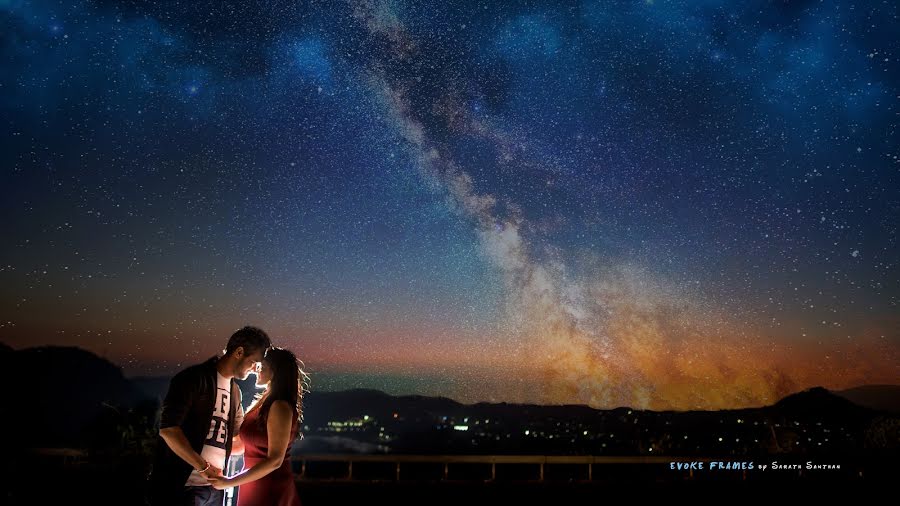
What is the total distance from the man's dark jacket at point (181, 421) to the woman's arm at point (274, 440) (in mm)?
325

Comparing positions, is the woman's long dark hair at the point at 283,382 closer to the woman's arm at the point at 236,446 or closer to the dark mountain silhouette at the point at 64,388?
the woman's arm at the point at 236,446

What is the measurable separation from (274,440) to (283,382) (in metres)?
0.26

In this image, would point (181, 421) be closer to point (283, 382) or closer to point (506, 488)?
point (283, 382)

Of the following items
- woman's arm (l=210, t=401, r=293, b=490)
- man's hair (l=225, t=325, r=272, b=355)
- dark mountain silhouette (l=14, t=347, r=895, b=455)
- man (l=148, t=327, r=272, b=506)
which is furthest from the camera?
dark mountain silhouette (l=14, t=347, r=895, b=455)

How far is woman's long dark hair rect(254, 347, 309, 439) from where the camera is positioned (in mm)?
2674

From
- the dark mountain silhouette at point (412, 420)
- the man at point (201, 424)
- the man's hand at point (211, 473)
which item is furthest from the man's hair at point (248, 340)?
the dark mountain silhouette at point (412, 420)

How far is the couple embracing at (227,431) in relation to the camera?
8.70 ft

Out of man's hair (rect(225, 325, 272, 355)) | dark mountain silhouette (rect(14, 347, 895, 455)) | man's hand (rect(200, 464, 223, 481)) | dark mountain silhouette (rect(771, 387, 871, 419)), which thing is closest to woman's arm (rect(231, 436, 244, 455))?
man's hand (rect(200, 464, 223, 481))

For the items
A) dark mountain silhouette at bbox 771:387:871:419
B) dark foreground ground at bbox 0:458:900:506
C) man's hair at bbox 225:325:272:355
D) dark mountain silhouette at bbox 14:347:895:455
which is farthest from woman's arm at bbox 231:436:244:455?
dark mountain silhouette at bbox 771:387:871:419

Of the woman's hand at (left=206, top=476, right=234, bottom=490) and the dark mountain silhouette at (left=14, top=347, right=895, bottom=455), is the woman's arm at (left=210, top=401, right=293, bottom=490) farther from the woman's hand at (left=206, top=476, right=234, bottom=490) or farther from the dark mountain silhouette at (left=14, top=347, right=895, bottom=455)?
the dark mountain silhouette at (left=14, top=347, right=895, bottom=455)

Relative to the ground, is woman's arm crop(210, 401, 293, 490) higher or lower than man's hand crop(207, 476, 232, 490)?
higher

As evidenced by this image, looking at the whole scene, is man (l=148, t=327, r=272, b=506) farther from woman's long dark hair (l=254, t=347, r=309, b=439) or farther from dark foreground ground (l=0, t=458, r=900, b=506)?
dark foreground ground (l=0, t=458, r=900, b=506)

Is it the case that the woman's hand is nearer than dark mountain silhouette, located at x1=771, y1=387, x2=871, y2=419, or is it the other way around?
the woman's hand

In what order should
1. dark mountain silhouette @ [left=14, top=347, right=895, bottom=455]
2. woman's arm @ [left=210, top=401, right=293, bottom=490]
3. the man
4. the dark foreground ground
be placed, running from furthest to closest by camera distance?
dark mountain silhouette @ [left=14, top=347, right=895, bottom=455]
the dark foreground ground
the man
woman's arm @ [left=210, top=401, right=293, bottom=490]
